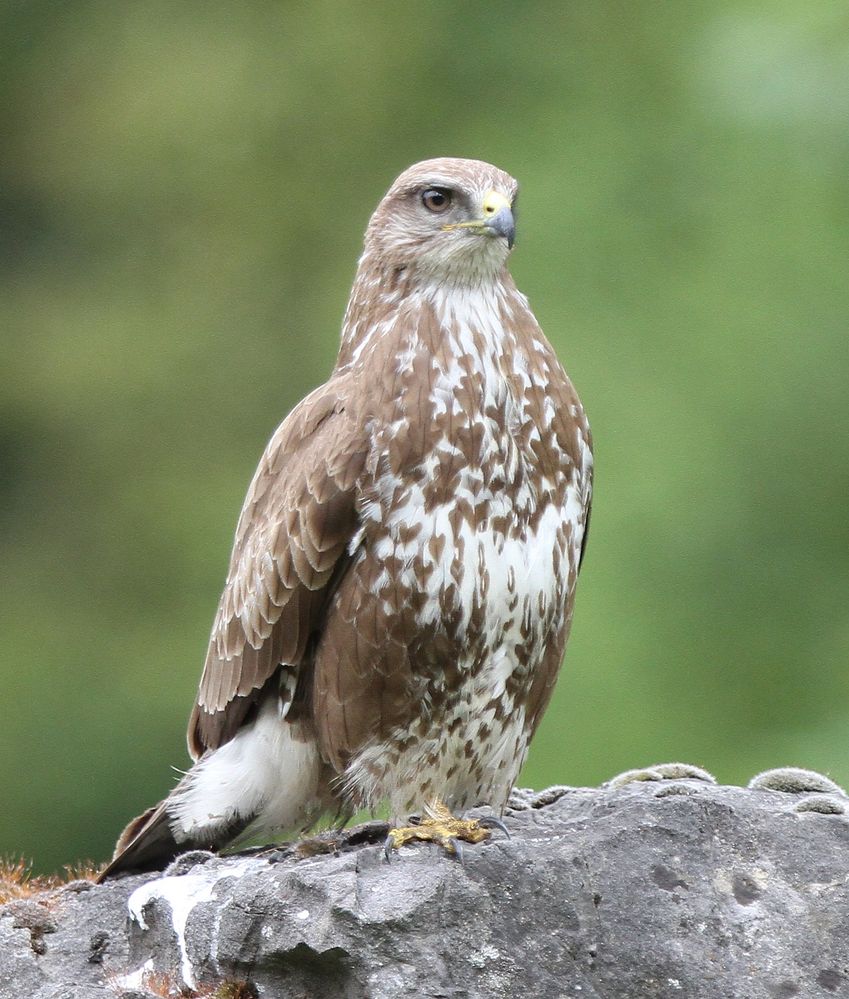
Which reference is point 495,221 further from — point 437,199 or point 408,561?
point 408,561

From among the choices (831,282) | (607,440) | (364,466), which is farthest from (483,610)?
(831,282)

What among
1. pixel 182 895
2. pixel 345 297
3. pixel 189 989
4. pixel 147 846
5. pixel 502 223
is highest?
pixel 345 297

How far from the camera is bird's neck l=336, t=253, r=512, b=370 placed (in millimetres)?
4984

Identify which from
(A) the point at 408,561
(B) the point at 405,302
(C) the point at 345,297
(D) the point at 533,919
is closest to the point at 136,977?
(D) the point at 533,919

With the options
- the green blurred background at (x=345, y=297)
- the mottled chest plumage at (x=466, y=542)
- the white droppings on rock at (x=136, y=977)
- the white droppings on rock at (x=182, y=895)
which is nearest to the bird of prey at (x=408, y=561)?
the mottled chest plumage at (x=466, y=542)

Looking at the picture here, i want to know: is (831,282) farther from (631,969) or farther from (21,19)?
(631,969)

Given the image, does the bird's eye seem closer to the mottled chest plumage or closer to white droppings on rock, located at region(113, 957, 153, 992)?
the mottled chest plumage

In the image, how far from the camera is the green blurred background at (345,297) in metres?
10.2

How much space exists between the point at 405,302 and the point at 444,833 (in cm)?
146

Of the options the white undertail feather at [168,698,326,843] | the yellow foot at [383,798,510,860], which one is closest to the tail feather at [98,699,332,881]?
the white undertail feather at [168,698,326,843]

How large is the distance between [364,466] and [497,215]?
2.53 feet

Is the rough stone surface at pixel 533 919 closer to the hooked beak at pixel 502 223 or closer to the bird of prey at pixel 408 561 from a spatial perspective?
the bird of prey at pixel 408 561

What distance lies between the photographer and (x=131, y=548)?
12.4 meters

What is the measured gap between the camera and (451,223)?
16.5 ft
